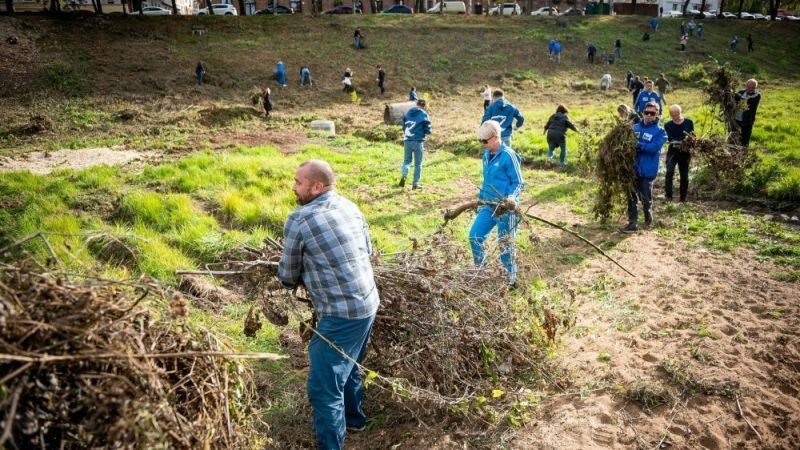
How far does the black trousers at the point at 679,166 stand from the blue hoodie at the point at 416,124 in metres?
4.59

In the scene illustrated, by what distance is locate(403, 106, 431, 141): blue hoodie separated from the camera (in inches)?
393

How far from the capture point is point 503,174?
5.88 metres

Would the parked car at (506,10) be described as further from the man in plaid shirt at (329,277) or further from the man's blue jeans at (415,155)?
the man in plaid shirt at (329,277)

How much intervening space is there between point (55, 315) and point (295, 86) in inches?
938

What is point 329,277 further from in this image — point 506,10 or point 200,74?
point 506,10

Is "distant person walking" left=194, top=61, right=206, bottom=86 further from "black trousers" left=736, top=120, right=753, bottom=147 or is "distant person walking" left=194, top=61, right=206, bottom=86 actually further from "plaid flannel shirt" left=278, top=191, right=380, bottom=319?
"plaid flannel shirt" left=278, top=191, right=380, bottom=319

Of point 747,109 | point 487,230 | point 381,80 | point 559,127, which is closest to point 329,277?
point 487,230

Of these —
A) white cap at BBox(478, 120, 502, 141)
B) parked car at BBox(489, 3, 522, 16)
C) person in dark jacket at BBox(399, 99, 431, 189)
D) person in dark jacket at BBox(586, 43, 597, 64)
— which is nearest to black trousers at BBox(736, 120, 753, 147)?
person in dark jacket at BBox(399, 99, 431, 189)

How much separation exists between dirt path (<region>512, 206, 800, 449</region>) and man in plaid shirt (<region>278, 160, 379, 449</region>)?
147cm

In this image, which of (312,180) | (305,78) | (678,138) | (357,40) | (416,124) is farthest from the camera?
(357,40)

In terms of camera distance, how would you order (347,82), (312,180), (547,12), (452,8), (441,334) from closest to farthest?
1. (312,180)
2. (441,334)
3. (347,82)
4. (452,8)
5. (547,12)

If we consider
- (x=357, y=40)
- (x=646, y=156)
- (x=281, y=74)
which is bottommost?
(x=646, y=156)

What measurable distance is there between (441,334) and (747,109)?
10796 millimetres

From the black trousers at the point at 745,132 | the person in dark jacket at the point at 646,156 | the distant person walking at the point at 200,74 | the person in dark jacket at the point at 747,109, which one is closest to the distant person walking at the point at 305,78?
the distant person walking at the point at 200,74
